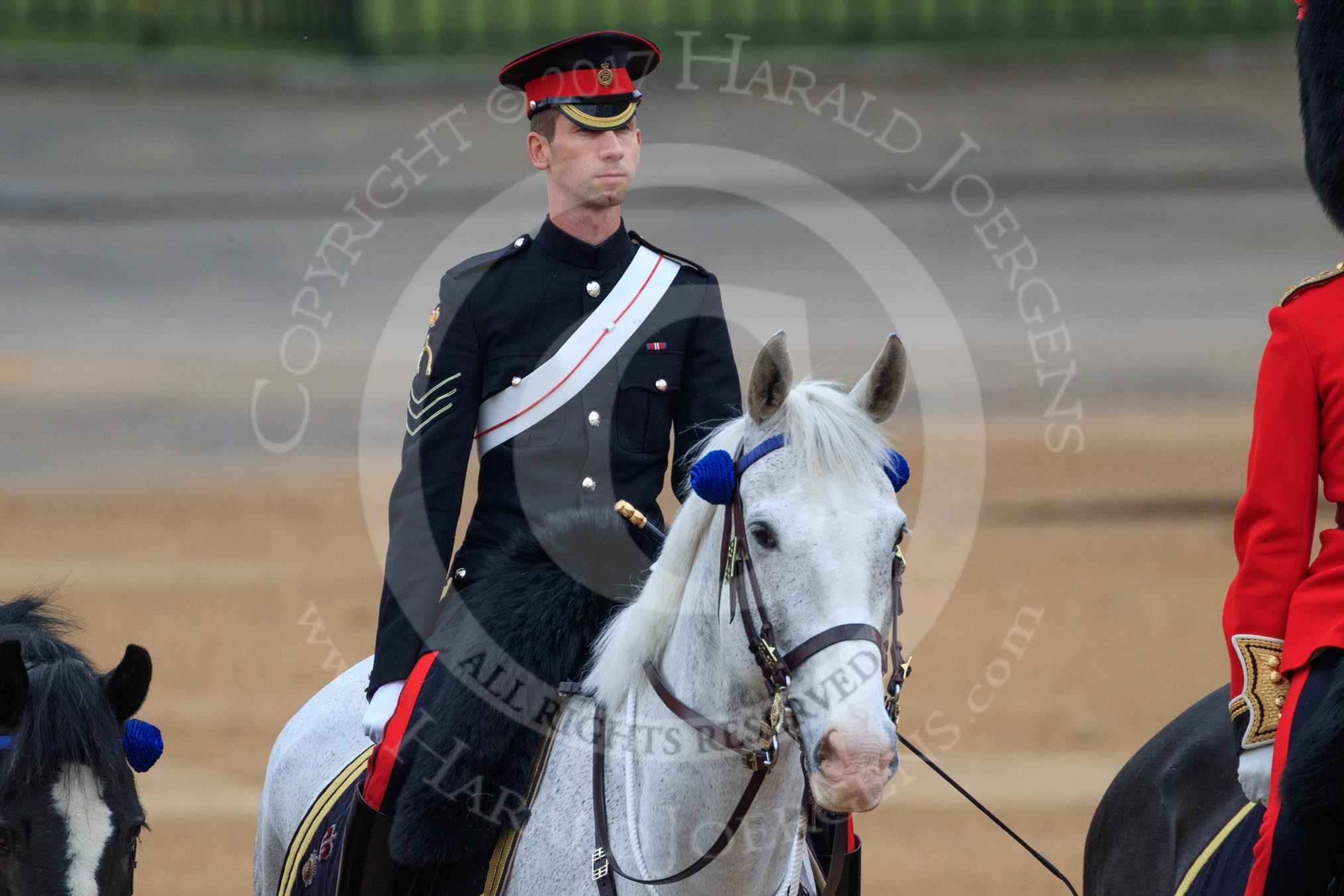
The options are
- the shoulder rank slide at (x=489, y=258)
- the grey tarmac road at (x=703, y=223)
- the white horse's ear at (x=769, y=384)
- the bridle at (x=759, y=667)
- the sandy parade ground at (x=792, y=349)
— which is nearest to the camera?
the bridle at (x=759, y=667)

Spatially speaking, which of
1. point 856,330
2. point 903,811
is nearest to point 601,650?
point 903,811

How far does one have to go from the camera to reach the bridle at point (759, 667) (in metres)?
2.46

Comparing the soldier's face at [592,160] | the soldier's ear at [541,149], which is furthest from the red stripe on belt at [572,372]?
the soldier's ear at [541,149]

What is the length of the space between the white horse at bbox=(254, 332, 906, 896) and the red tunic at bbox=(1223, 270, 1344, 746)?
60 cm

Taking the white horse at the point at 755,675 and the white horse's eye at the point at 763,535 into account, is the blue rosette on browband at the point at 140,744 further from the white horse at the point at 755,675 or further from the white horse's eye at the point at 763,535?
the white horse's eye at the point at 763,535

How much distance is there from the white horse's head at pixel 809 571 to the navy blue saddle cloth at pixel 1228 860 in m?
1.24

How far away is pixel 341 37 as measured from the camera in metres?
23.6

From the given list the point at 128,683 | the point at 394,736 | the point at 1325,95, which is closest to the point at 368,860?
the point at 394,736

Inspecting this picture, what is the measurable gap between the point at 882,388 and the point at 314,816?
1.70m

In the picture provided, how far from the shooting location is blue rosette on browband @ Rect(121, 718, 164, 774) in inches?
124

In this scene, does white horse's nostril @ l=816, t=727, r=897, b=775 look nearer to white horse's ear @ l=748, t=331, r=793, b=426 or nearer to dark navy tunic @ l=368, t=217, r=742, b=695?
white horse's ear @ l=748, t=331, r=793, b=426

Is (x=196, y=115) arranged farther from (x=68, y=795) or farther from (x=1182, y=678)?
(x=68, y=795)

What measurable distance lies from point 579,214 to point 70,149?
19899mm

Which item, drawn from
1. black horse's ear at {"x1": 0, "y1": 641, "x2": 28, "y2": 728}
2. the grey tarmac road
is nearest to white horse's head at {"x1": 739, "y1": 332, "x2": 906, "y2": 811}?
black horse's ear at {"x1": 0, "y1": 641, "x2": 28, "y2": 728}
